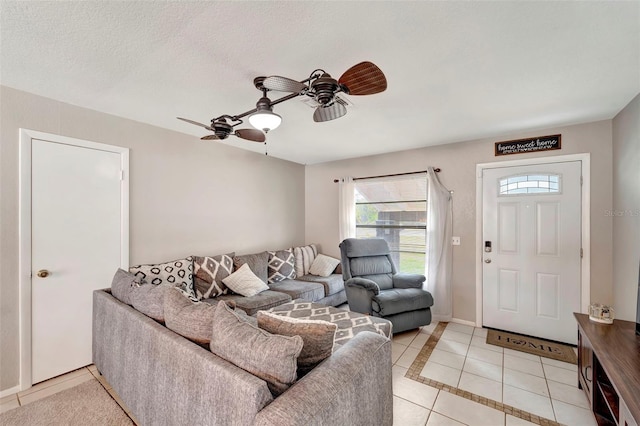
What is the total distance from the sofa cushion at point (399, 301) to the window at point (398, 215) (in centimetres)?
80

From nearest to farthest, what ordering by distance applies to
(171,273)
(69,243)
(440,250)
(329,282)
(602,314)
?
1. (602,314)
2. (69,243)
3. (171,273)
4. (440,250)
5. (329,282)

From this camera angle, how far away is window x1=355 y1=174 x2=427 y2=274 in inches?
156

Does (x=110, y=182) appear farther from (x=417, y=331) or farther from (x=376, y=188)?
(x=417, y=331)

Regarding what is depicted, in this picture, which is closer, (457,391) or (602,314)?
(602,314)

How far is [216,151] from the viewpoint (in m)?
3.58

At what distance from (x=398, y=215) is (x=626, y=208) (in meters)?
2.36

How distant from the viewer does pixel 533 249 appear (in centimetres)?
312

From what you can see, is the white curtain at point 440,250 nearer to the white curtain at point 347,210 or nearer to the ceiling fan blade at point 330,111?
the white curtain at point 347,210

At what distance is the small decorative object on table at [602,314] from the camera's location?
1.94 m

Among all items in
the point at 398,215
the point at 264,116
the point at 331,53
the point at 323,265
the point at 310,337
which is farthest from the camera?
the point at 323,265

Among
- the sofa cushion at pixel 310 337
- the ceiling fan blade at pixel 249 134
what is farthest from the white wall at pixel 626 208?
A: the ceiling fan blade at pixel 249 134

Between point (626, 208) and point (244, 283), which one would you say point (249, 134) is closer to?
point (244, 283)

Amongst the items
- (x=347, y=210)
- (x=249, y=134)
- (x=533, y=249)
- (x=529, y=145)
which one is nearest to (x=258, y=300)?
(x=249, y=134)

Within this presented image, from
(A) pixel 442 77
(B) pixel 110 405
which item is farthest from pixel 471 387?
(B) pixel 110 405
